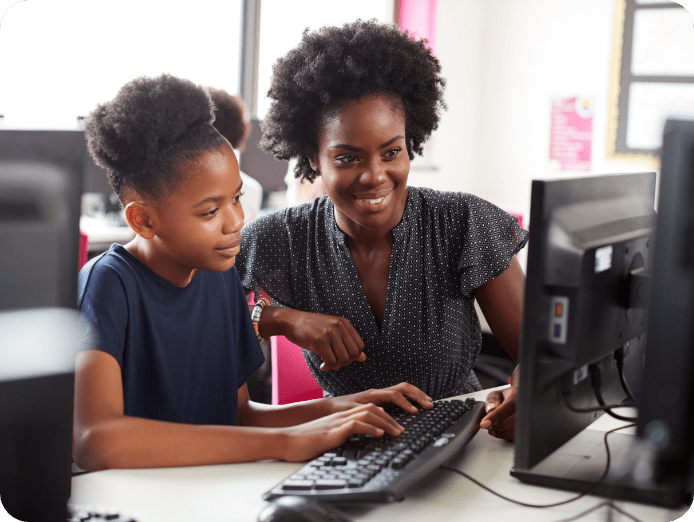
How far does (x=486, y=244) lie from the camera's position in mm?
1250

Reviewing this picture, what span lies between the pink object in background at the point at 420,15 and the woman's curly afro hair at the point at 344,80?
2.75 meters

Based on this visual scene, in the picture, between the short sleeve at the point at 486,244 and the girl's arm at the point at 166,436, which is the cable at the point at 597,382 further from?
the short sleeve at the point at 486,244

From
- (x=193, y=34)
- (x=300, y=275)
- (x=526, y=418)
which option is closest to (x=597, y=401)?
(x=526, y=418)

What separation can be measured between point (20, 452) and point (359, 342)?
2.32 feet

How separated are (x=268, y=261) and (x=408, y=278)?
0.89 ft

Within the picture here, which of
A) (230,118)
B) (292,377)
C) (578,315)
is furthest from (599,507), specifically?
(230,118)

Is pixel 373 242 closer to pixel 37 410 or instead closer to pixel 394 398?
pixel 394 398

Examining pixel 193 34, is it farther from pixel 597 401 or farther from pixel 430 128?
pixel 597 401

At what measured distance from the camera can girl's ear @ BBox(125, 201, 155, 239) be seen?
98cm

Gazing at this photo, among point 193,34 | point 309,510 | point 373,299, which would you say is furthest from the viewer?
point 193,34

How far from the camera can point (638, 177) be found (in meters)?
0.90

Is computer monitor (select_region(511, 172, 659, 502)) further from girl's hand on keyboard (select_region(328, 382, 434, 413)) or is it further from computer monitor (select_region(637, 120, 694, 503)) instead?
girl's hand on keyboard (select_region(328, 382, 434, 413))

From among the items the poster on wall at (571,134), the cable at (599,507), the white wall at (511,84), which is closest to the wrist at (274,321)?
the cable at (599,507)

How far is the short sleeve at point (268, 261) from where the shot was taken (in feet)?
4.41
